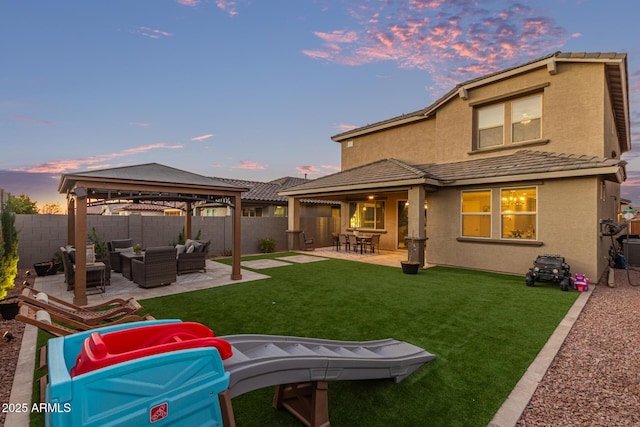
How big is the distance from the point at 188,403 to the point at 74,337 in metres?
1.06

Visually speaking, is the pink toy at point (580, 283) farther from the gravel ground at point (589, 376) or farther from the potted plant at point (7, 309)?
the potted plant at point (7, 309)

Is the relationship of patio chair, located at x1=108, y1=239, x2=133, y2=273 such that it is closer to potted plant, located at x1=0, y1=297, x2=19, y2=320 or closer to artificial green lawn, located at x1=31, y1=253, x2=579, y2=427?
artificial green lawn, located at x1=31, y1=253, x2=579, y2=427

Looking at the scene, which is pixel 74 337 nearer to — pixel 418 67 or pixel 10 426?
pixel 10 426

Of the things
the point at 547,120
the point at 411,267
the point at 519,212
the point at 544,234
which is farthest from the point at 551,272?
the point at 547,120

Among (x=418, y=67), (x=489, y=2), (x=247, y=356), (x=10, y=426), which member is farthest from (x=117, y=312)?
(x=418, y=67)

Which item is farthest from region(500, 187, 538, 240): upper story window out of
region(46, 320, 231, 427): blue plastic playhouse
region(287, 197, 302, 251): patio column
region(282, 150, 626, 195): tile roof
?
region(46, 320, 231, 427): blue plastic playhouse

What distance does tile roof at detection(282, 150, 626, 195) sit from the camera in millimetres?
8266

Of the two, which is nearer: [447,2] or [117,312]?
[117,312]

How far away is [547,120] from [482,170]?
8.48 ft

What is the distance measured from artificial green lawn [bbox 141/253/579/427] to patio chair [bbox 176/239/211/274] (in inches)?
85.8

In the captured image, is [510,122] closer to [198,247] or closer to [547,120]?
[547,120]

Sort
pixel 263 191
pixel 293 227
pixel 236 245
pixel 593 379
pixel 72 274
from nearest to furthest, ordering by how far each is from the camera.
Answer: pixel 593 379 < pixel 72 274 < pixel 236 245 < pixel 293 227 < pixel 263 191

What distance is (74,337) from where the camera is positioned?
2.14 meters

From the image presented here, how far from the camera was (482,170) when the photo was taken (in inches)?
404
